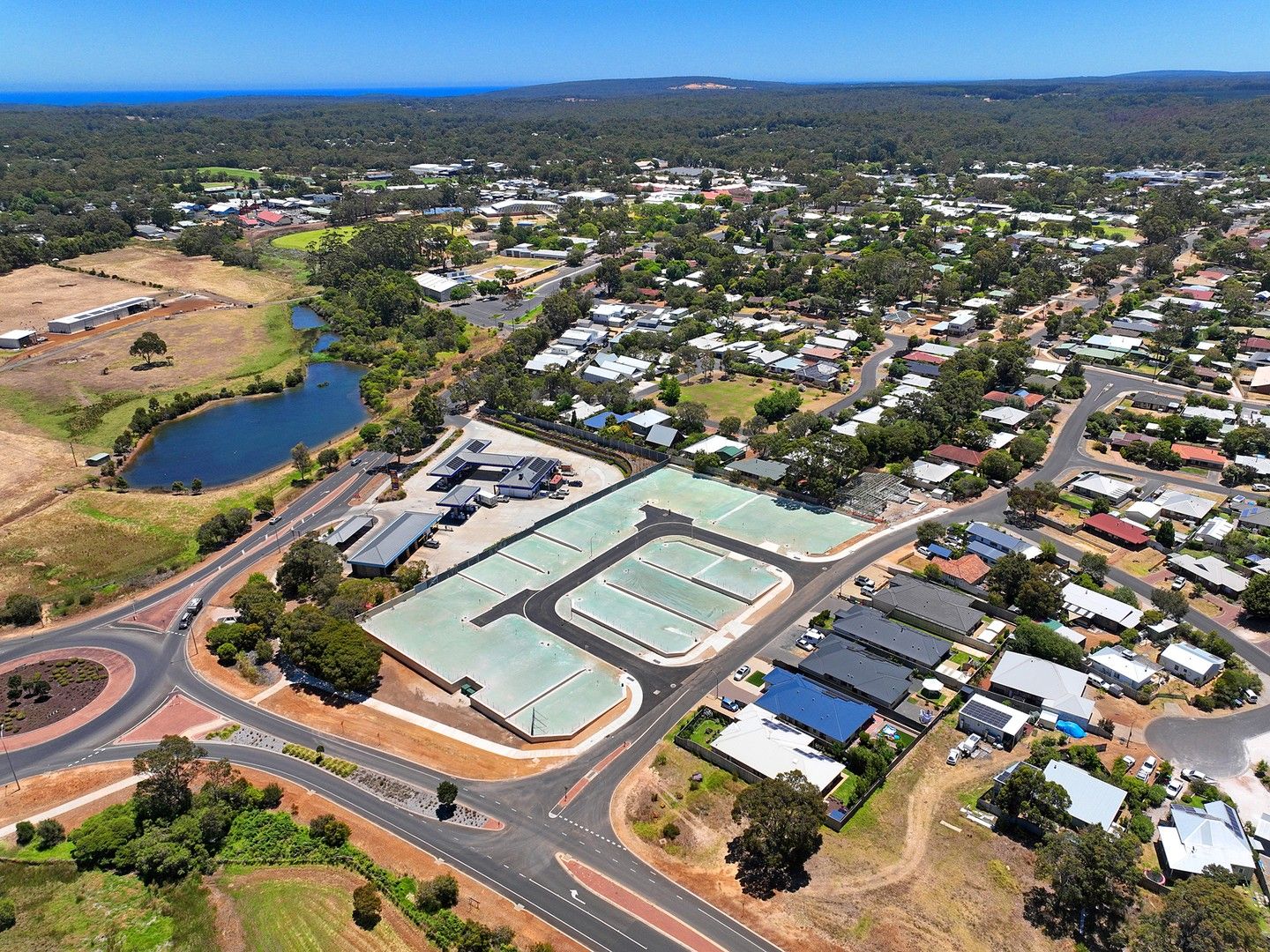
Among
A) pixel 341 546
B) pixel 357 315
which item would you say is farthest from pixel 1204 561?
pixel 357 315

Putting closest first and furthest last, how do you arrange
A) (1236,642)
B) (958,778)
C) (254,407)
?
(958,778)
(1236,642)
(254,407)

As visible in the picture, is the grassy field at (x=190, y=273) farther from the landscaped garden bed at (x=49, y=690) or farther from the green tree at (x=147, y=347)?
the landscaped garden bed at (x=49, y=690)

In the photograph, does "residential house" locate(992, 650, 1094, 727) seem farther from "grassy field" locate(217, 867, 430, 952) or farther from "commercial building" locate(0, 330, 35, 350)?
"commercial building" locate(0, 330, 35, 350)

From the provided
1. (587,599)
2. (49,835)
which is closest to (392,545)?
(587,599)

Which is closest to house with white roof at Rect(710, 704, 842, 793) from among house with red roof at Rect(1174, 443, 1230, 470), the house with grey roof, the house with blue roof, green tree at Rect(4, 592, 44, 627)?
the house with blue roof

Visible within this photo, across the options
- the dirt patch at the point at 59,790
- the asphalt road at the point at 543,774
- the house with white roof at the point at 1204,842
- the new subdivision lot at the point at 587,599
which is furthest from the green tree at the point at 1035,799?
the dirt patch at the point at 59,790

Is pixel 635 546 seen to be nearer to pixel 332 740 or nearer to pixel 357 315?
pixel 332 740

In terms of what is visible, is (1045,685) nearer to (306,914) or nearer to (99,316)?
(306,914)
